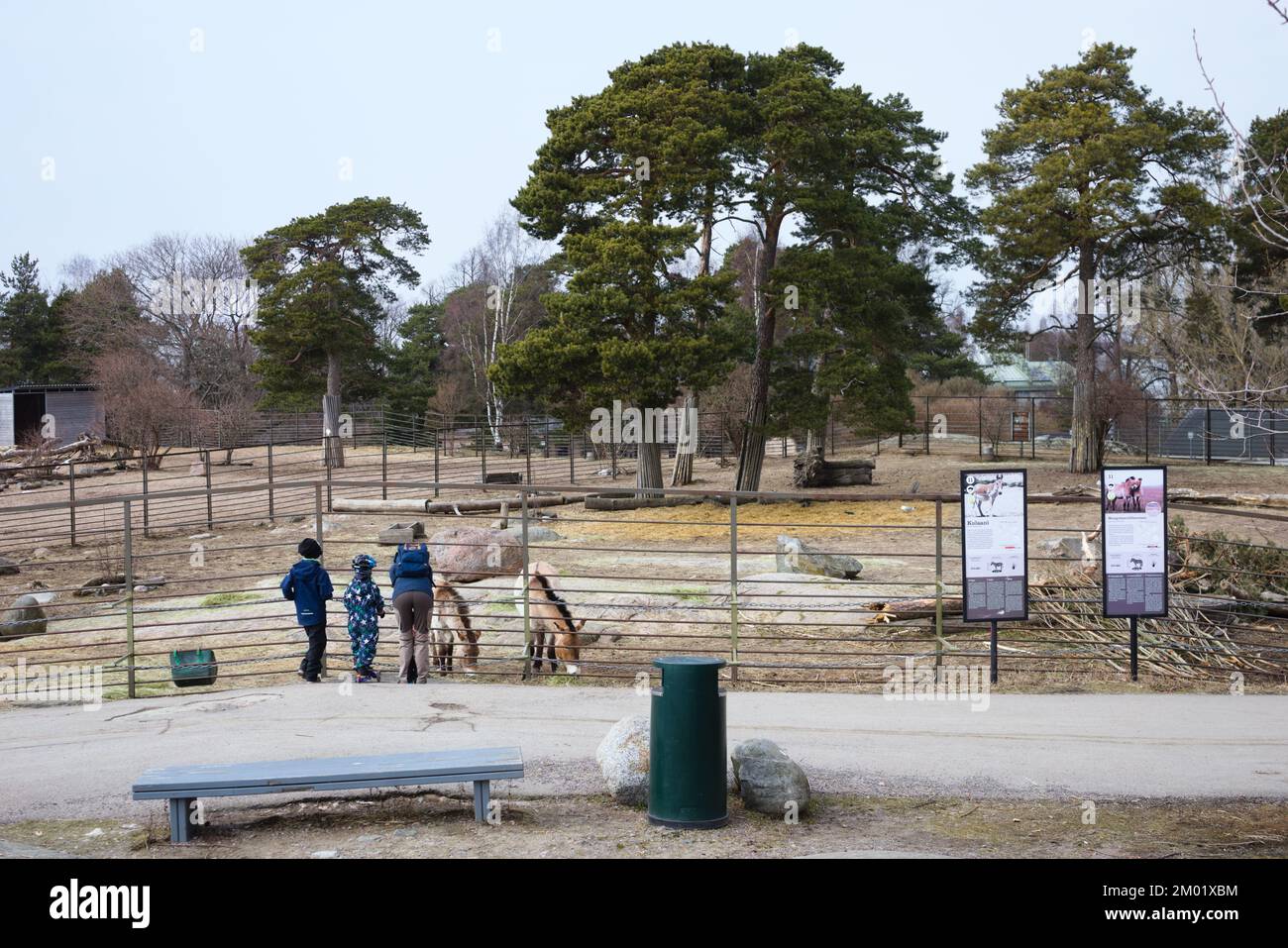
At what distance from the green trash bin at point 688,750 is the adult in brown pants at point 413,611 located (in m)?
5.03

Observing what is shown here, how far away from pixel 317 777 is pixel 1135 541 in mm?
7714

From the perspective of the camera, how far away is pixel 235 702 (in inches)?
415

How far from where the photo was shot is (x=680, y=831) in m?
7.04

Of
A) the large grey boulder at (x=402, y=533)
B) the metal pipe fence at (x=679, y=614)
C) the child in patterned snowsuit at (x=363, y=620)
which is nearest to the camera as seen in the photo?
the child in patterned snowsuit at (x=363, y=620)

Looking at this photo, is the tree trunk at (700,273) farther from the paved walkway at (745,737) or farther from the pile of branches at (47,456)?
the paved walkway at (745,737)

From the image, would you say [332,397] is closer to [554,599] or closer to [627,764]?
[554,599]

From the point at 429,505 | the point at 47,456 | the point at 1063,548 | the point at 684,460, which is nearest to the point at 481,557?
the point at 1063,548

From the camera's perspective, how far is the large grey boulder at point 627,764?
24.7 feet

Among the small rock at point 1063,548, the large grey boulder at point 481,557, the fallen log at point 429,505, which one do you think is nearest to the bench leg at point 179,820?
the large grey boulder at point 481,557

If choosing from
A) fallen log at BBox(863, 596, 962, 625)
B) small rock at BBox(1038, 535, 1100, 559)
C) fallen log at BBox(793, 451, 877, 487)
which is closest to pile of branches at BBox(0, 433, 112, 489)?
fallen log at BBox(793, 451, 877, 487)

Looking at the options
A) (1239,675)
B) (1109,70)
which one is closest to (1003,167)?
(1109,70)

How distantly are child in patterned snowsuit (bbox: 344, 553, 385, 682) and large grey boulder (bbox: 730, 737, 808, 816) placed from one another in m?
5.21
